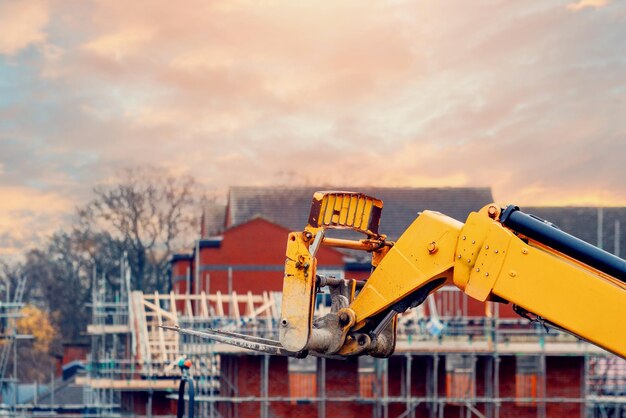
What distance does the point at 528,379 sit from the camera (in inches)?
1241

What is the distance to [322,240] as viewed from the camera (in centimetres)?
1032

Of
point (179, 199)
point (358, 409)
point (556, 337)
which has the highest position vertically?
point (179, 199)

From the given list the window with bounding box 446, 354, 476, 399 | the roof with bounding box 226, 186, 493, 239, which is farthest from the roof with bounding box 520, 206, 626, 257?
the window with bounding box 446, 354, 476, 399

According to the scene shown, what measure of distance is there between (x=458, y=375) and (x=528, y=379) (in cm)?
193

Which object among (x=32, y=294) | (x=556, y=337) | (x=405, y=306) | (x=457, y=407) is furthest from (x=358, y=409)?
(x=32, y=294)

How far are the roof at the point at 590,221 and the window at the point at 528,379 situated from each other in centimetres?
1836

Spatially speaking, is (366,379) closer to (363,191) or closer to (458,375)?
(458,375)

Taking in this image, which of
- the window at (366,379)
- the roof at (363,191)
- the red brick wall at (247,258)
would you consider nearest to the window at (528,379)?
the window at (366,379)

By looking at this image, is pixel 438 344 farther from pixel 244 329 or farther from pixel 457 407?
pixel 244 329

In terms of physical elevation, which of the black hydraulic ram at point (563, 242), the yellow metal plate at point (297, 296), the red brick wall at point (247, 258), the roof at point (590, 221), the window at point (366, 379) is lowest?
the window at point (366, 379)

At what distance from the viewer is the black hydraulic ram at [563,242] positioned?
9.67m

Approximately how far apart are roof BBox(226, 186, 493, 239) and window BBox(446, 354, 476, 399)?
17327 mm

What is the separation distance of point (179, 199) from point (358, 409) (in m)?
38.0

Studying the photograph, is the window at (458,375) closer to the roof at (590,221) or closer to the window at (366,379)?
the window at (366,379)
